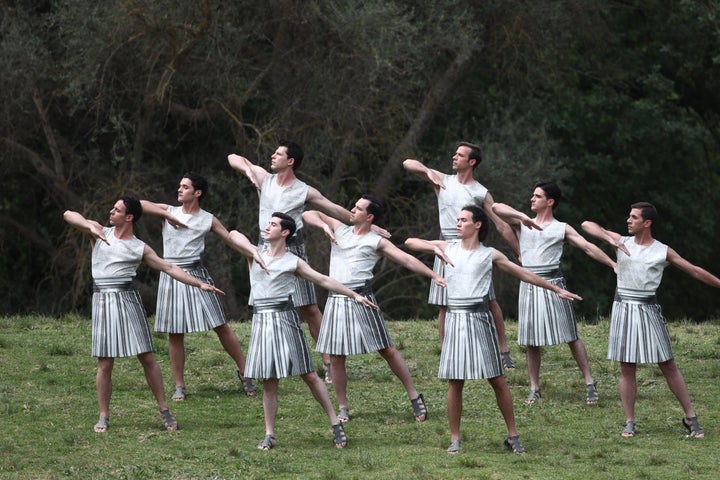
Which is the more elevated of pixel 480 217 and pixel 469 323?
pixel 480 217

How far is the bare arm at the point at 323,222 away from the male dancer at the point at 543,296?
1.62 meters

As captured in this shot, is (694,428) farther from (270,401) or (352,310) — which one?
(270,401)

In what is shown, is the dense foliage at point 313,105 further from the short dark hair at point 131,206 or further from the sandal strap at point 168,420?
the sandal strap at point 168,420

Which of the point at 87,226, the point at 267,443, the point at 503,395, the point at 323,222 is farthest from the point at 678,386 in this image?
the point at 87,226

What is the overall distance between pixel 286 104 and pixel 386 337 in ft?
37.9

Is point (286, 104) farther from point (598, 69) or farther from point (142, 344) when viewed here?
point (142, 344)

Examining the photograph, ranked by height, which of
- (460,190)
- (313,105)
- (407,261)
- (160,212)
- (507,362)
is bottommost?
(507,362)

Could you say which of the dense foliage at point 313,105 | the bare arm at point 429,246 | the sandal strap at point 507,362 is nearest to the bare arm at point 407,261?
the bare arm at point 429,246

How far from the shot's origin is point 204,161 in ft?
82.3

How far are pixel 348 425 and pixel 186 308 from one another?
2057 millimetres

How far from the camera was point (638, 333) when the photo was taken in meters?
12.1

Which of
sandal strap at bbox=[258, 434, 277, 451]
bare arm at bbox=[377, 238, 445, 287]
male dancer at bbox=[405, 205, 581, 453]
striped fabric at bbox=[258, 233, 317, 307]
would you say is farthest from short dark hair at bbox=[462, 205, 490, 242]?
striped fabric at bbox=[258, 233, 317, 307]

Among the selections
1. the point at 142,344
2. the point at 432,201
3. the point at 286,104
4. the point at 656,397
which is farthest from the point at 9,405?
the point at 432,201

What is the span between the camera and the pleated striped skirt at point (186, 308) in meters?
13.5
